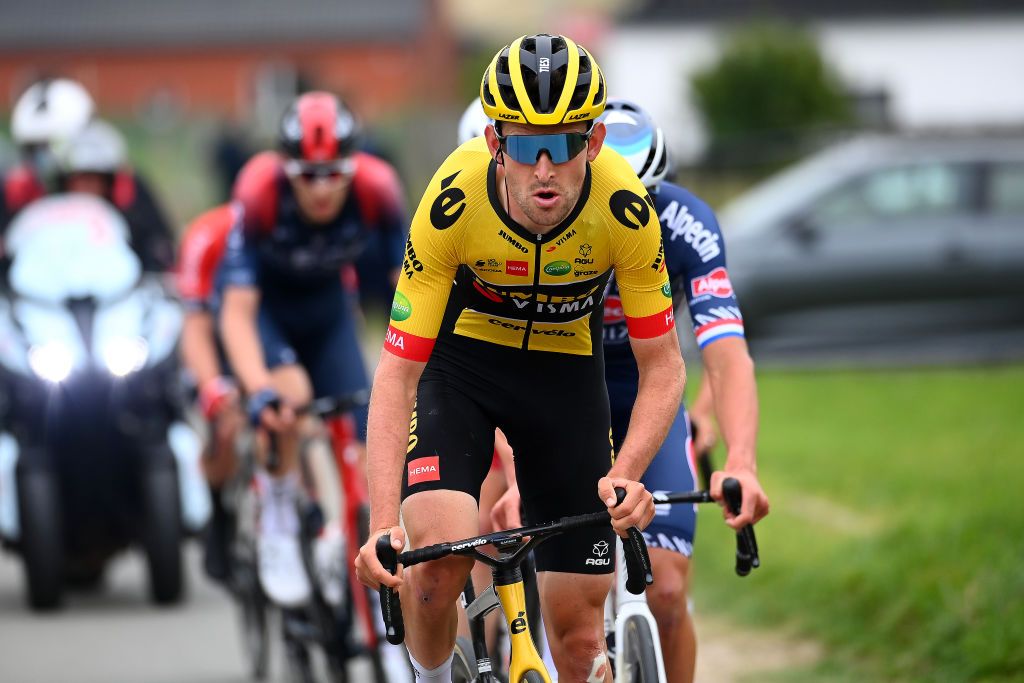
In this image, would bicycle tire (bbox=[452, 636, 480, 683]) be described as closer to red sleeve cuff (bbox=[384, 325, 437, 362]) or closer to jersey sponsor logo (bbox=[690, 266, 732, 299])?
red sleeve cuff (bbox=[384, 325, 437, 362])

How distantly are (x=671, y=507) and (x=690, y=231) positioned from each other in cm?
87

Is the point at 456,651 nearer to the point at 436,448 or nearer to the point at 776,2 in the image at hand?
the point at 436,448

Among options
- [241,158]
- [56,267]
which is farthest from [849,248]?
[241,158]

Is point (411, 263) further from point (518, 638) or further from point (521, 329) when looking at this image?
point (518, 638)

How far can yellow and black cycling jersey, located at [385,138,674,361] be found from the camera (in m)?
4.64

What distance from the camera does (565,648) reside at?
4.91 m

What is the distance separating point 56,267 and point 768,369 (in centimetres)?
826

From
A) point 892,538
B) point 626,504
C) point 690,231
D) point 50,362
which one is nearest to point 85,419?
point 50,362

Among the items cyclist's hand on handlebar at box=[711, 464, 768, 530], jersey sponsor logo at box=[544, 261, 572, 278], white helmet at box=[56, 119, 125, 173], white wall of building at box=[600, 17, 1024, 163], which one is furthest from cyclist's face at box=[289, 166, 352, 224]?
white wall of building at box=[600, 17, 1024, 163]

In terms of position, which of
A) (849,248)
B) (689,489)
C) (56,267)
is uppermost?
(849,248)

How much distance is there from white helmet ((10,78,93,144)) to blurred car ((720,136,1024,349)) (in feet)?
20.7

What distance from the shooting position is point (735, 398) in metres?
5.06

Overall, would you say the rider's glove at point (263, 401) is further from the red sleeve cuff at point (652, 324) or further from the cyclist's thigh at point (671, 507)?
the red sleeve cuff at point (652, 324)

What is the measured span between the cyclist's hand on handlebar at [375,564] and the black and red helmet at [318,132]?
287 centimetres
